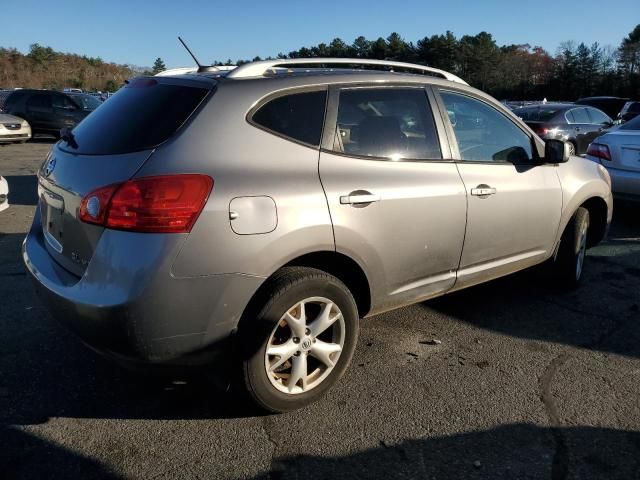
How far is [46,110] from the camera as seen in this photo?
1736cm

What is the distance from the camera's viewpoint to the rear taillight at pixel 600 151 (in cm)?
707

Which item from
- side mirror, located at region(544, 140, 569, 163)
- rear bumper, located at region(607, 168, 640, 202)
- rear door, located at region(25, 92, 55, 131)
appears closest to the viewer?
side mirror, located at region(544, 140, 569, 163)

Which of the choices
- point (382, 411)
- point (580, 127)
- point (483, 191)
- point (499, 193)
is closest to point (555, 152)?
point (499, 193)

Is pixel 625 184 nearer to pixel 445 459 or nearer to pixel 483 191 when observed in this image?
pixel 483 191

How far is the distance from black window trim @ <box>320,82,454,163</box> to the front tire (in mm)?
689

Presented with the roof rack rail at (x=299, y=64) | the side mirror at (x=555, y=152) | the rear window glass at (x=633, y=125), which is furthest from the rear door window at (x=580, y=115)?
the roof rack rail at (x=299, y=64)

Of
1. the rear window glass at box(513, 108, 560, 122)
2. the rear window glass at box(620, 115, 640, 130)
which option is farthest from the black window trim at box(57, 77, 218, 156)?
the rear window glass at box(513, 108, 560, 122)

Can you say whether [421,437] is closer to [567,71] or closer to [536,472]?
[536,472]

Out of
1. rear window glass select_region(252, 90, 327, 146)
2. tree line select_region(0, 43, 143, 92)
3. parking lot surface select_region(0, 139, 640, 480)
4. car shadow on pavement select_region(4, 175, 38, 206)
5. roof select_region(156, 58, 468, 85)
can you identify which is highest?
tree line select_region(0, 43, 143, 92)

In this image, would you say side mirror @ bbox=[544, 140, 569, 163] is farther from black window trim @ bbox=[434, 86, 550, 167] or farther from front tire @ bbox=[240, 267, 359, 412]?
front tire @ bbox=[240, 267, 359, 412]

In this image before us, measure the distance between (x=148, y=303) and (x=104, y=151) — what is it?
834 mm

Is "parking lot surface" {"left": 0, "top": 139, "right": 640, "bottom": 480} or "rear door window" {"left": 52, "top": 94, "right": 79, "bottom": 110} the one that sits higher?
"rear door window" {"left": 52, "top": 94, "right": 79, "bottom": 110}

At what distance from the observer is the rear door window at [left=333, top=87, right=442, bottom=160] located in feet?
9.93

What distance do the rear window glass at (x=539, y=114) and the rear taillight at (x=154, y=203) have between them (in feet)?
39.6
